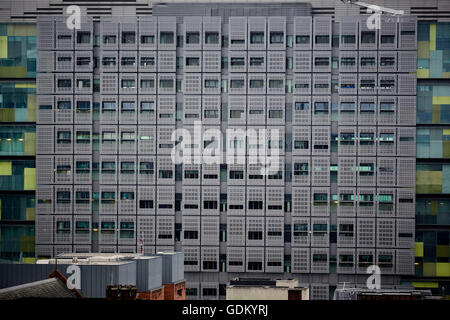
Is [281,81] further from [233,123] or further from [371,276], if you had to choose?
[371,276]

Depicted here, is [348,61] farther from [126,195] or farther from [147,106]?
[126,195]

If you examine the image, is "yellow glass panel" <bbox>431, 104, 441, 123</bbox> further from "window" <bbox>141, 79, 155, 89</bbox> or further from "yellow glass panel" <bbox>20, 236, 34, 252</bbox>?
"yellow glass panel" <bbox>20, 236, 34, 252</bbox>

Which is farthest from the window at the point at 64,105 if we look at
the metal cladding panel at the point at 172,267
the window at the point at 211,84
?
the metal cladding panel at the point at 172,267

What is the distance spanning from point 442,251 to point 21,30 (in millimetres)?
27959

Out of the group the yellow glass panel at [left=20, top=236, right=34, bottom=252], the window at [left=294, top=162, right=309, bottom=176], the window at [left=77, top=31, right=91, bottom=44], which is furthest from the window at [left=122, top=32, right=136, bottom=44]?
the yellow glass panel at [left=20, top=236, right=34, bottom=252]

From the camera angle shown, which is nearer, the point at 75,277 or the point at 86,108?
the point at 75,277

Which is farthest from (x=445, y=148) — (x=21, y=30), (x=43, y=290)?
(x=43, y=290)

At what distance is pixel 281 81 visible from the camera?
4153 cm

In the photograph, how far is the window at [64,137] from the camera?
42375mm

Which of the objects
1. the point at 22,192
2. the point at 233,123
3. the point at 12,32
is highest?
the point at 12,32

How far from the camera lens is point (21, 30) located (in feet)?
139

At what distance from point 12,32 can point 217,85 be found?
12.5m
